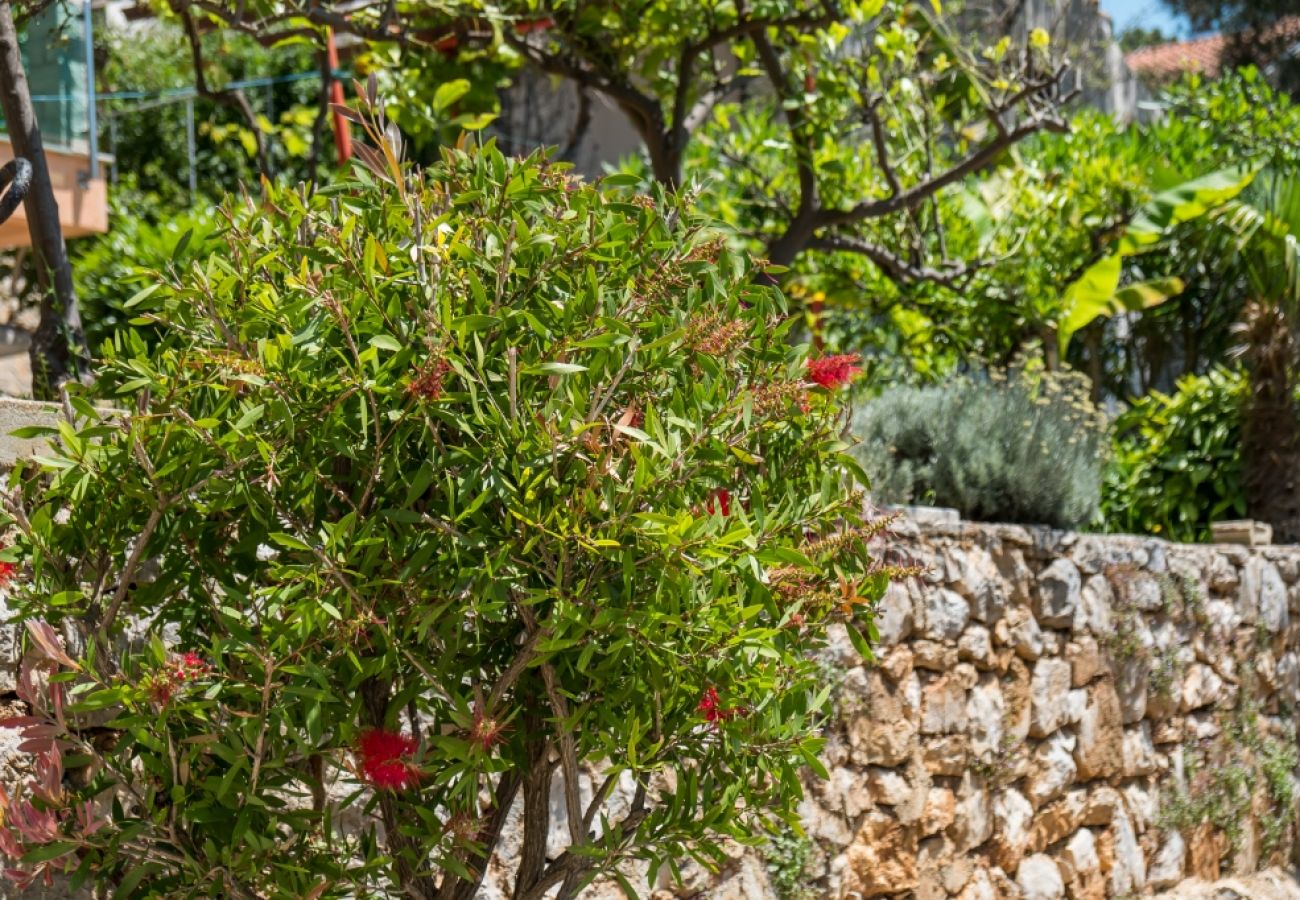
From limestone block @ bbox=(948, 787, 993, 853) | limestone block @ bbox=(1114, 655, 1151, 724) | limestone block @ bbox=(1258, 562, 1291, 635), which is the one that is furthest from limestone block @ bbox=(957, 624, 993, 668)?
limestone block @ bbox=(1258, 562, 1291, 635)

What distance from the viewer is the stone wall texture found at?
5621mm

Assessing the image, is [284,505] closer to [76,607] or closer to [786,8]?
[76,607]

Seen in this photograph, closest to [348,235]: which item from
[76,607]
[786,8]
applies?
[76,607]

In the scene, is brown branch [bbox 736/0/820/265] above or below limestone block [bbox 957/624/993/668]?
above

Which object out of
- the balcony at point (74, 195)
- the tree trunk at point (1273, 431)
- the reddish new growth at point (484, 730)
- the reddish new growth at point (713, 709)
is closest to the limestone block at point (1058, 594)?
the tree trunk at point (1273, 431)

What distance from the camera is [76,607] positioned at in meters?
2.86

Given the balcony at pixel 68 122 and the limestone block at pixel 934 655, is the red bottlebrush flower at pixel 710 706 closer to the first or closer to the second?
the limestone block at pixel 934 655

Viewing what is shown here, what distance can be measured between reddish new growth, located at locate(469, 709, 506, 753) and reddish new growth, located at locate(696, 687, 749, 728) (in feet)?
1.31

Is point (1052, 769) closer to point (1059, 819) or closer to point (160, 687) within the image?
point (1059, 819)

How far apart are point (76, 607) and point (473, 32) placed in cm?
385

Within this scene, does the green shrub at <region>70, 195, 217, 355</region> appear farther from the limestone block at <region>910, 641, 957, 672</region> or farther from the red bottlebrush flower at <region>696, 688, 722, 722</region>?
the red bottlebrush flower at <region>696, 688, 722, 722</region>

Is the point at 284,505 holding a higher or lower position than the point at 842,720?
higher

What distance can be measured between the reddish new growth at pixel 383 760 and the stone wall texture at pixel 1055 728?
222 centimetres

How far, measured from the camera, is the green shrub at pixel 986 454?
6.88 meters
